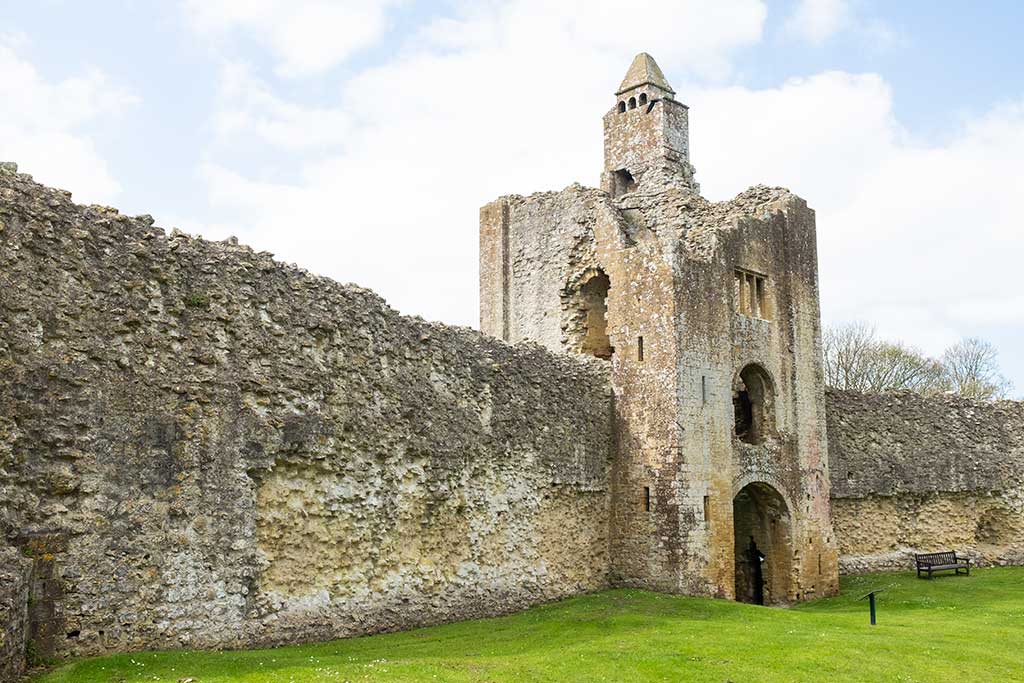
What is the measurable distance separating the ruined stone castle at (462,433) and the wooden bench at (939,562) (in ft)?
4.03

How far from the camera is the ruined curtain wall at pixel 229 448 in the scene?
33.4ft

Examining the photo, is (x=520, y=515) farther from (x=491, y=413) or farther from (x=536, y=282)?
(x=536, y=282)

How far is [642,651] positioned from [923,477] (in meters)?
15.6

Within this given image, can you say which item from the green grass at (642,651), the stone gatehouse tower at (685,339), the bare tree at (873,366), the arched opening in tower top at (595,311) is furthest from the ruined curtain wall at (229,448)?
the bare tree at (873,366)

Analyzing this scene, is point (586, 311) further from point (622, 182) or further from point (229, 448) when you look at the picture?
point (229, 448)

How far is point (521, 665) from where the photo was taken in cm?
1158

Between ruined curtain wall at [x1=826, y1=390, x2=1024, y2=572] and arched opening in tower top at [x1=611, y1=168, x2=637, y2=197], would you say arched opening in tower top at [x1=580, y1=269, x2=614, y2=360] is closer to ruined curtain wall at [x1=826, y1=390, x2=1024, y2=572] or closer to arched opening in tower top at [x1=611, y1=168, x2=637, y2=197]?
arched opening in tower top at [x1=611, y1=168, x2=637, y2=197]

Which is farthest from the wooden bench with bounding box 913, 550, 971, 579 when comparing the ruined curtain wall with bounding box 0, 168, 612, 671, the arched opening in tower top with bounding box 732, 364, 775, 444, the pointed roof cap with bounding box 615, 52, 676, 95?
the pointed roof cap with bounding box 615, 52, 676, 95

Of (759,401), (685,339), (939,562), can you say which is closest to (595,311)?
(685,339)

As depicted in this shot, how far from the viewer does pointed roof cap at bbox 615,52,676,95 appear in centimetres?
2527

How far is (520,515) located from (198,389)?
22.1 feet

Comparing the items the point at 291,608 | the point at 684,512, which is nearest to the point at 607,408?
the point at 684,512

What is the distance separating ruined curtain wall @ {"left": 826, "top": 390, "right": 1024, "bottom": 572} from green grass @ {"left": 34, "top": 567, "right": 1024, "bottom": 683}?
19.9 feet

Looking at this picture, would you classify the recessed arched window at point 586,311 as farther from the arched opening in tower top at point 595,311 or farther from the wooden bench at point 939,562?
the wooden bench at point 939,562
